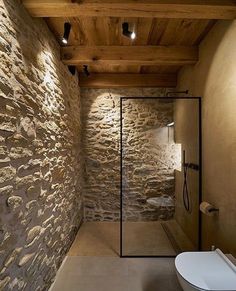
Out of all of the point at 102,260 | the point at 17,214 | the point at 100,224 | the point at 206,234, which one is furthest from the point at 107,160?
the point at 17,214

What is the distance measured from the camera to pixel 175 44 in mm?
2775

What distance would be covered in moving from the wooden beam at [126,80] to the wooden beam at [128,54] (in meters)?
1.04

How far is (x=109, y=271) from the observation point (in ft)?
8.02

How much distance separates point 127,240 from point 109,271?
Answer: 2.48 feet

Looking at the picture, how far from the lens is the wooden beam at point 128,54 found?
2730 millimetres

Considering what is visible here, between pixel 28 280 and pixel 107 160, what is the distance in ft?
8.46

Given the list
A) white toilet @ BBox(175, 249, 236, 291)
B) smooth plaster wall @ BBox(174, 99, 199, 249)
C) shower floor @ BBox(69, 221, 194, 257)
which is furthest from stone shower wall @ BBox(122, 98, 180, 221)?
white toilet @ BBox(175, 249, 236, 291)

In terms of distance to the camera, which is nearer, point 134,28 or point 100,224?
point 134,28

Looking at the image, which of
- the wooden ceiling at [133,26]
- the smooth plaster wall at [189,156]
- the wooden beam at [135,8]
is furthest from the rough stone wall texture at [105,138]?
the wooden beam at [135,8]

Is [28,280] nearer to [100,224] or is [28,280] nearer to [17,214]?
[17,214]

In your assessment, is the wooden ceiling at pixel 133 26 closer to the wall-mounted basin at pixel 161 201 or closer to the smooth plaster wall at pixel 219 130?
the smooth plaster wall at pixel 219 130

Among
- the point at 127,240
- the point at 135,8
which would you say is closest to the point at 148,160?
the point at 127,240

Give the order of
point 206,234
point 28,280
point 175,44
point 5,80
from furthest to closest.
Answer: point 175,44
point 206,234
point 28,280
point 5,80

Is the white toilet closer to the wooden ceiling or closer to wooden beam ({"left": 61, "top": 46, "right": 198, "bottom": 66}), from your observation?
the wooden ceiling
